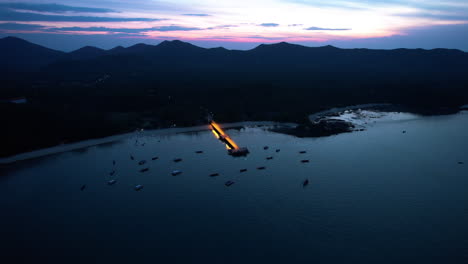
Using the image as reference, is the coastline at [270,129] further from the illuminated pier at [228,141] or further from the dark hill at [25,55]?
the dark hill at [25,55]

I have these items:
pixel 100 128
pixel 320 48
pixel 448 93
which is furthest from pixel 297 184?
pixel 320 48

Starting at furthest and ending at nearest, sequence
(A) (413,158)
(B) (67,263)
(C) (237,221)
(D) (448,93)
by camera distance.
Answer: (D) (448,93)
(A) (413,158)
(C) (237,221)
(B) (67,263)

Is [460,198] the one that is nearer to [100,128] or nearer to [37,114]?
[100,128]

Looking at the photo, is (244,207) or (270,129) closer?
(244,207)

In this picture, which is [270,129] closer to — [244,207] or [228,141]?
[228,141]

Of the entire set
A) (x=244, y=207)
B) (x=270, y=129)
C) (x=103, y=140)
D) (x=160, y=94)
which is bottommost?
(x=103, y=140)

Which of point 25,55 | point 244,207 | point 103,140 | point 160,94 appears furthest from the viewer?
point 25,55

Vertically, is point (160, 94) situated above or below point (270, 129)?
above

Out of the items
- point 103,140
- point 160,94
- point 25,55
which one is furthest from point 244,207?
point 25,55
